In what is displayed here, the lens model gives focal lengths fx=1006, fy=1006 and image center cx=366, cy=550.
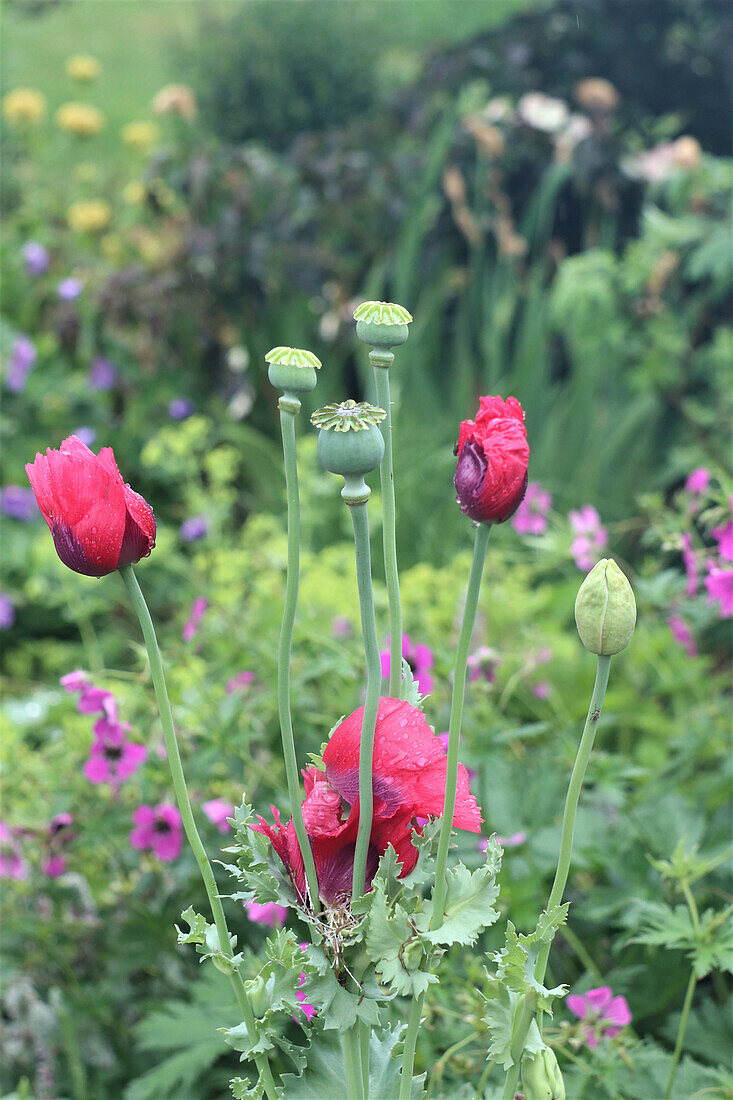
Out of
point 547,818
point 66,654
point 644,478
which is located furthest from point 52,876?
point 644,478

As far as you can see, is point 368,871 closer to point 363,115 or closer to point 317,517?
point 317,517

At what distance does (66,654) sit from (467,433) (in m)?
1.53

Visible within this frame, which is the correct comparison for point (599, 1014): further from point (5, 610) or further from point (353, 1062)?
point (5, 610)

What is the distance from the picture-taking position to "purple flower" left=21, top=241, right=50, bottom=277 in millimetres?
2264

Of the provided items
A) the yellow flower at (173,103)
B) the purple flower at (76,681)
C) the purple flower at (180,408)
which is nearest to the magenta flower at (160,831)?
the purple flower at (76,681)

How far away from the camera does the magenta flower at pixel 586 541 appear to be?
3.51ft

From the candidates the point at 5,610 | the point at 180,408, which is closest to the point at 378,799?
the point at 5,610

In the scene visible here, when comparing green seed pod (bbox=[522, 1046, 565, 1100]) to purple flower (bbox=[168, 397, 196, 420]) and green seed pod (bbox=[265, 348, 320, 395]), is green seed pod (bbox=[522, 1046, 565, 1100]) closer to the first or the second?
green seed pod (bbox=[265, 348, 320, 395])

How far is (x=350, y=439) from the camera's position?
350mm

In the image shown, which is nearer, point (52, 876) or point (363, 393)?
point (52, 876)

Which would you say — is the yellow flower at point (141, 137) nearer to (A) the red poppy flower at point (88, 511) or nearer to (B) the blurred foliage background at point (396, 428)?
(B) the blurred foliage background at point (396, 428)

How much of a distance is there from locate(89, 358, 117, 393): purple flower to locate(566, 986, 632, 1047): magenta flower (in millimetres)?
1773

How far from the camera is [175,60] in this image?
337 centimetres

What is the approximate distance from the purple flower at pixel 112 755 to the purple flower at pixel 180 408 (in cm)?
131
